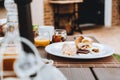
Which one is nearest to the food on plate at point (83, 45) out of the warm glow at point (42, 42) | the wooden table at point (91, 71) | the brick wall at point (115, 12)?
the wooden table at point (91, 71)

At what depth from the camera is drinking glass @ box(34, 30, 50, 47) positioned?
1.78 m

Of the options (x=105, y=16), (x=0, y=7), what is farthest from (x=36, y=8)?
(x=105, y=16)

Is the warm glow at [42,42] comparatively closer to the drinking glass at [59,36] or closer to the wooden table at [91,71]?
the drinking glass at [59,36]

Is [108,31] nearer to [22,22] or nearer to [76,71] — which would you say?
[76,71]

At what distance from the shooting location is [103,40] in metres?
5.39

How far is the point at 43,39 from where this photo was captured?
1.79 m

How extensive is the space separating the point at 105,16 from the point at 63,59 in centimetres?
567

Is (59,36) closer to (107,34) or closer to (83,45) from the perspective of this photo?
(83,45)

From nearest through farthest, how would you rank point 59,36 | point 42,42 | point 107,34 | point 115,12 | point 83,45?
1. point 83,45
2. point 42,42
3. point 59,36
4. point 107,34
5. point 115,12

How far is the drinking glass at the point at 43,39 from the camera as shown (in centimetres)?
178

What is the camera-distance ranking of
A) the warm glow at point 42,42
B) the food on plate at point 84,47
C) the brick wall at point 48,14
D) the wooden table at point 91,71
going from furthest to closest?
1. the brick wall at point 48,14
2. the warm glow at point 42,42
3. the food on plate at point 84,47
4. the wooden table at point 91,71

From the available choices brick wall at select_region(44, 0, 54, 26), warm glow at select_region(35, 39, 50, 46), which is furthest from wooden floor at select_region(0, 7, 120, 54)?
warm glow at select_region(35, 39, 50, 46)

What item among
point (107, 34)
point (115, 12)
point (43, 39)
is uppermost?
point (43, 39)

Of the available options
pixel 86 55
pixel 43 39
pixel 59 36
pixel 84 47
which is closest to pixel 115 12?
pixel 59 36
